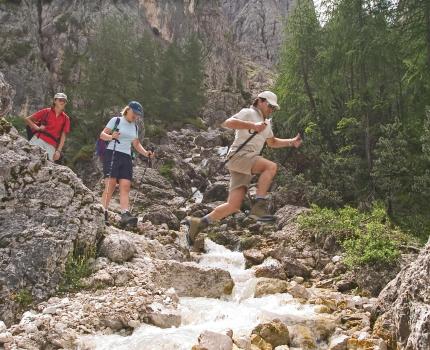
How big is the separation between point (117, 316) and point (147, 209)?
42.2 ft

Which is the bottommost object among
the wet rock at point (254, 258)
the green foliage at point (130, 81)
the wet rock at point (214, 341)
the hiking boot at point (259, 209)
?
the wet rock at point (254, 258)

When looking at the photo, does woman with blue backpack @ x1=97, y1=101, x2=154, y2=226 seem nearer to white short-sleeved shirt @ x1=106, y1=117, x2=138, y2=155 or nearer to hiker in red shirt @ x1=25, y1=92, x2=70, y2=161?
white short-sleeved shirt @ x1=106, y1=117, x2=138, y2=155

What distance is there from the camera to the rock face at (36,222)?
6535mm

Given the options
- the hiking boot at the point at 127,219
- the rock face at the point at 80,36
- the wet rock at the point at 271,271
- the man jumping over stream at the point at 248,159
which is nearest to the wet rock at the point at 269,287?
the wet rock at the point at 271,271

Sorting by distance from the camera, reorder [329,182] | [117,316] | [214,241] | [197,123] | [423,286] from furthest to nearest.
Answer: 1. [197,123]
2. [329,182]
3. [214,241]
4. [117,316]
5. [423,286]

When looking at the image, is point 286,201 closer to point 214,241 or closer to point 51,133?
point 214,241

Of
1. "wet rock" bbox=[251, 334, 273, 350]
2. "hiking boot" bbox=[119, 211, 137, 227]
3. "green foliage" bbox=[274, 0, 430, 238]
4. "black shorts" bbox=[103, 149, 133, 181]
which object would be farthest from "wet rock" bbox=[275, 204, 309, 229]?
"wet rock" bbox=[251, 334, 273, 350]

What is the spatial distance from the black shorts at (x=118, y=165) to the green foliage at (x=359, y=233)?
546 cm

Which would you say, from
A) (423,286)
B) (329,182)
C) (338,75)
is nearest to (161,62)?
(338,75)

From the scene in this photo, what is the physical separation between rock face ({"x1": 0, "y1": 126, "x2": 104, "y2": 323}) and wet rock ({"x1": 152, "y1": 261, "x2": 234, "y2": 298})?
1434 millimetres

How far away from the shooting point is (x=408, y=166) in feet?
50.6

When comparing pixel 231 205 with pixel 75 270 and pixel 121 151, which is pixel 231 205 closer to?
pixel 75 270

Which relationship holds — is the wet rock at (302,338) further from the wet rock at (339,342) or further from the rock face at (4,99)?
the rock face at (4,99)

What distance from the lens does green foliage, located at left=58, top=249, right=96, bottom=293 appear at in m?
6.97
